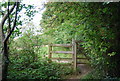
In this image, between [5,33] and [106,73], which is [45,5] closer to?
[5,33]

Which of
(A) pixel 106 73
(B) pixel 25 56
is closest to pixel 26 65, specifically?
(B) pixel 25 56

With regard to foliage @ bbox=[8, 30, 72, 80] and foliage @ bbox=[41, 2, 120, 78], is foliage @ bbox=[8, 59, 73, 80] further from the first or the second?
foliage @ bbox=[41, 2, 120, 78]

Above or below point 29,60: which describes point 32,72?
below

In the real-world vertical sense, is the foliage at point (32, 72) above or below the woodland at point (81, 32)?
below

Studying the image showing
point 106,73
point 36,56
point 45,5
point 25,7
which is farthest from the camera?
point 45,5

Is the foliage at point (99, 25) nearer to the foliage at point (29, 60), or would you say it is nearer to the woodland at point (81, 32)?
the woodland at point (81, 32)

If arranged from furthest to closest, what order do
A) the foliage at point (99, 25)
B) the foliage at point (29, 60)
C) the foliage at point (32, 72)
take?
the foliage at point (29, 60) < the foliage at point (32, 72) < the foliage at point (99, 25)

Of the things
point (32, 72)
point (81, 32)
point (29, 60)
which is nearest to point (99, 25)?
point (81, 32)

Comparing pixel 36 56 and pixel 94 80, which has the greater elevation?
pixel 36 56

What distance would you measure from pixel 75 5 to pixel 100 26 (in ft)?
2.76

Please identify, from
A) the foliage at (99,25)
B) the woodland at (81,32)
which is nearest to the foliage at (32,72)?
the woodland at (81,32)

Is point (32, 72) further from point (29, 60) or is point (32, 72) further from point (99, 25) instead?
point (99, 25)

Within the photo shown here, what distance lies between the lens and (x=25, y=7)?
7.15 feet

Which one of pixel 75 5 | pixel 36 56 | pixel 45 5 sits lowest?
pixel 36 56
